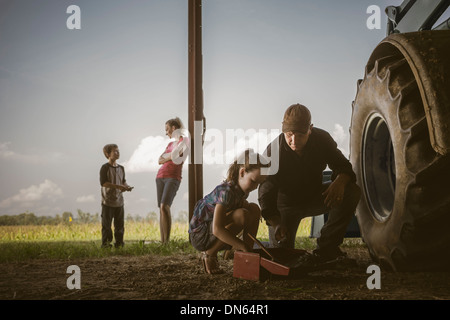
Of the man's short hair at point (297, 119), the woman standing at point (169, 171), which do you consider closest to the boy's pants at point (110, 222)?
the woman standing at point (169, 171)

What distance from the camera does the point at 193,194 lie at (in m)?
4.72

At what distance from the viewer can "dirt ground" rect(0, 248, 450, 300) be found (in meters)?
1.92

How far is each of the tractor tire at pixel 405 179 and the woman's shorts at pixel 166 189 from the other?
2.41 metres

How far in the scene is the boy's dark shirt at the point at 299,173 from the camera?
9.39 ft

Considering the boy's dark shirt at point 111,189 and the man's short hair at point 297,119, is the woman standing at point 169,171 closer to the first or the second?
the boy's dark shirt at point 111,189

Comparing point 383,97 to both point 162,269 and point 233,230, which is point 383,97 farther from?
point 162,269

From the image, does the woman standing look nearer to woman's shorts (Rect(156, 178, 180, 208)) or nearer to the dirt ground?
woman's shorts (Rect(156, 178, 180, 208))

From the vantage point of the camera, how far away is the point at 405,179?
6.31 ft

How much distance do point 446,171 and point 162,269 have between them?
1869 mm

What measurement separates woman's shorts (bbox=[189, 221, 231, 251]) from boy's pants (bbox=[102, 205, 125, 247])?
2153mm

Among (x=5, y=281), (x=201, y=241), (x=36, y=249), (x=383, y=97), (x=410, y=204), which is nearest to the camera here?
(x=410, y=204)

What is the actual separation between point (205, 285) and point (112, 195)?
271 centimetres

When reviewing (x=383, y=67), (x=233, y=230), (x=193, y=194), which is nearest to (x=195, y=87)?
(x=193, y=194)

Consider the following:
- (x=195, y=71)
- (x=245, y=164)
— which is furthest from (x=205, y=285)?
(x=195, y=71)
